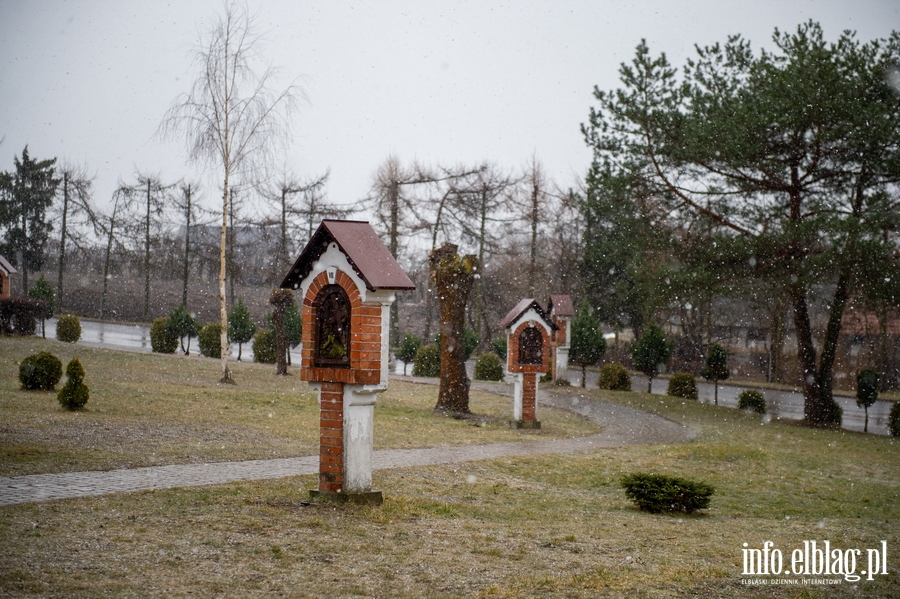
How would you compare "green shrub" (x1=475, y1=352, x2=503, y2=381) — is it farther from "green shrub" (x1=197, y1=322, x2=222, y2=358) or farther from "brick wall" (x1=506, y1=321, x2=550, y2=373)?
"brick wall" (x1=506, y1=321, x2=550, y2=373)

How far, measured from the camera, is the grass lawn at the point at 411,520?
538 cm

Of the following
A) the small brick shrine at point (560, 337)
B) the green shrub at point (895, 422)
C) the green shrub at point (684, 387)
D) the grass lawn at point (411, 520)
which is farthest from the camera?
the small brick shrine at point (560, 337)

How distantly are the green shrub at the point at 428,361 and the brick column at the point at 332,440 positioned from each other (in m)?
21.3

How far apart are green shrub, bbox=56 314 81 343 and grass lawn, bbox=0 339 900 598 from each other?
12431 mm

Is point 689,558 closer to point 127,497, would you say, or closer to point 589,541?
point 589,541

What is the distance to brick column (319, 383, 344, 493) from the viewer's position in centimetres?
790

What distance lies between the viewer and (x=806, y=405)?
74.0ft

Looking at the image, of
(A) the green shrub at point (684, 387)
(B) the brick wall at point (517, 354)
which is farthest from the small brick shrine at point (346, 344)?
(A) the green shrub at point (684, 387)

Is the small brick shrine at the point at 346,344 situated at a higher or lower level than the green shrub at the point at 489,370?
higher

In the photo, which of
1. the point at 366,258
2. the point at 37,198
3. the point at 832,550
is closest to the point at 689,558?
the point at 832,550

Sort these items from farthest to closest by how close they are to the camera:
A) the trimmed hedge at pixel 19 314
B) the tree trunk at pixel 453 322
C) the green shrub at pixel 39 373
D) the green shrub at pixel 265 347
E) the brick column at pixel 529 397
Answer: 1. the green shrub at pixel 265 347
2. the trimmed hedge at pixel 19 314
3. the tree trunk at pixel 453 322
4. the brick column at pixel 529 397
5. the green shrub at pixel 39 373

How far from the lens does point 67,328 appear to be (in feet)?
91.4

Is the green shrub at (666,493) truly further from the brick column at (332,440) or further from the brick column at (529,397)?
the brick column at (529,397)

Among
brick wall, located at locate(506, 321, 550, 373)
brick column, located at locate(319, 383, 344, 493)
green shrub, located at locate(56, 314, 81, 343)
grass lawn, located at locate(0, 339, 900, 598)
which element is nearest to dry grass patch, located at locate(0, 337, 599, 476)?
grass lawn, located at locate(0, 339, 900, 598)
